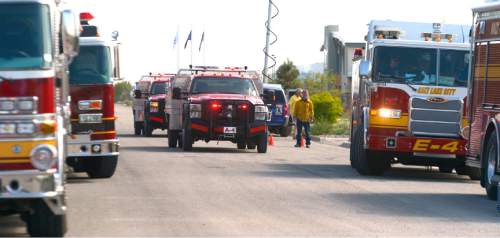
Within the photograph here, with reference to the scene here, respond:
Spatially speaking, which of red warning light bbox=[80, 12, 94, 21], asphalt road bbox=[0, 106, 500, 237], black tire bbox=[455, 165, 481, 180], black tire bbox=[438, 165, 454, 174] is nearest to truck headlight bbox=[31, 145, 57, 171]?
asphalt road bbox=[0, 106, 500, 237]

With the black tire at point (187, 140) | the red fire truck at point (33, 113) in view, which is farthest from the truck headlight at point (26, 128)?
the black tire at point (187, 140)

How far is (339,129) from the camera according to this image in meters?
47.1

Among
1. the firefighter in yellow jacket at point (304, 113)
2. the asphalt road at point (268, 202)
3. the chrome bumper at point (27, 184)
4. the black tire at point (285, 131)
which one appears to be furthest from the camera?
the black tire at point (285, 131)

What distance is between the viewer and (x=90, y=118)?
19094 mm

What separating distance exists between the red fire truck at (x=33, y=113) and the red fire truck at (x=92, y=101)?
23.3ft

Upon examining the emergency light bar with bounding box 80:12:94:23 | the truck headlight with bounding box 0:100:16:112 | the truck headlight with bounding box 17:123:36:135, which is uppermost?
the emergency light bar with bounding box 80:12:94:23

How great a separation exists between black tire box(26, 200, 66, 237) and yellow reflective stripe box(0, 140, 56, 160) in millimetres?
645

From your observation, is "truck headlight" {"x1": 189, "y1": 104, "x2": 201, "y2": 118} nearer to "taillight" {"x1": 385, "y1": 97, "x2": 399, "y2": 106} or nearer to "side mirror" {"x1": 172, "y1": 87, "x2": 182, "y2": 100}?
"side mirror" {"x1": 172, "y1": 87, "x2": 182, "y2": 100}

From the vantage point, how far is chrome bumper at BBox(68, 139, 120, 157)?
61.7 feet

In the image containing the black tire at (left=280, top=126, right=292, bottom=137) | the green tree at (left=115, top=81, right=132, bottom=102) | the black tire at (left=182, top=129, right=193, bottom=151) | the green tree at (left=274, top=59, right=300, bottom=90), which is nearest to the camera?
the black tire at (left=182, top=129, right=193, bottom=151)

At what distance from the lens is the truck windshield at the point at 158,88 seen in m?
41.4

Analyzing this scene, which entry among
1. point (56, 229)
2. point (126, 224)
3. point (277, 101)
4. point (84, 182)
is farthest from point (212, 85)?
point (56, 229)

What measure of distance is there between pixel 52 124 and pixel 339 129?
36.5m

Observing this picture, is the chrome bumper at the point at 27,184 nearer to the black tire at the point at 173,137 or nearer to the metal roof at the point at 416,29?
the metal roof at the point at 416,29
